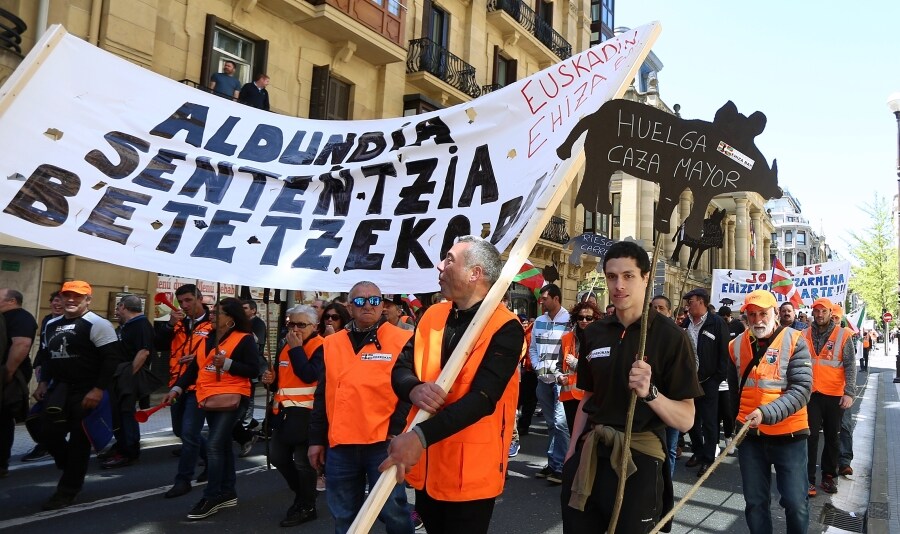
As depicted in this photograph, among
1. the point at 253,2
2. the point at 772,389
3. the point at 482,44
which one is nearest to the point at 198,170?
the point at 772,389

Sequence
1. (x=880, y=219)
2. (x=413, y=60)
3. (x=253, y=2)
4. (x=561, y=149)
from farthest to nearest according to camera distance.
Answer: (x=880, y=219) < (x=413, y=60) < (x=253, y=2) < (x=561, y=149)

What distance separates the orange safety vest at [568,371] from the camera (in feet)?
21.0

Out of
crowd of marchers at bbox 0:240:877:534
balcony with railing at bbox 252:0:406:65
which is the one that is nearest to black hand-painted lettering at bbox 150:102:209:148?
crowd of marchers at bbox 0:240:877:534

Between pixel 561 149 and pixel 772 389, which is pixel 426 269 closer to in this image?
pixel 561 149

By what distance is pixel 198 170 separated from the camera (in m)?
4.12

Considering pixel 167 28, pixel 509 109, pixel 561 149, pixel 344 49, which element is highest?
pixel 344 49

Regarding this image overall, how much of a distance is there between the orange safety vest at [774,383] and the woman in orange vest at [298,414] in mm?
3082

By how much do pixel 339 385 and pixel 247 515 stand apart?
2132mm

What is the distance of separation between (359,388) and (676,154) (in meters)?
2.24

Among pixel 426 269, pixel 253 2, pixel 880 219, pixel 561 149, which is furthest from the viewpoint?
pixel 880 219

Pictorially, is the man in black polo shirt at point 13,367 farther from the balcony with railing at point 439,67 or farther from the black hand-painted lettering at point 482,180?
the balcony with railing at point 439,67

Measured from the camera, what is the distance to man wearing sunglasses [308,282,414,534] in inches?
147

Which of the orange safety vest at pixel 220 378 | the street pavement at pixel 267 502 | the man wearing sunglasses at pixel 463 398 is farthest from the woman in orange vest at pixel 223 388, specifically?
the man wearing sunglasses at pixel 463 398

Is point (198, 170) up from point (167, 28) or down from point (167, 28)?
down
